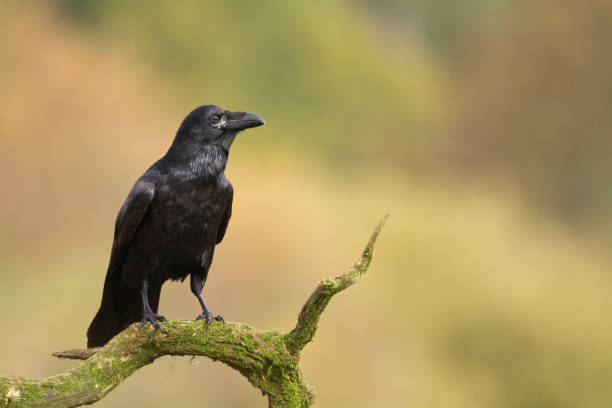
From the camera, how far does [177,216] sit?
469 cm

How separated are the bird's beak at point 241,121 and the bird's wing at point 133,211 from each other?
58 centimetres

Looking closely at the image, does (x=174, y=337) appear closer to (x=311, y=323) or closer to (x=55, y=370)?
(x=311, y=323)

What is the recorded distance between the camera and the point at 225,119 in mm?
4969

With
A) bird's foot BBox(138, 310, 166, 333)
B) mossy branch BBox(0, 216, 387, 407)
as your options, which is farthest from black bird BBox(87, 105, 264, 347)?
mossy branch BBox(0, 216, 387, 407)

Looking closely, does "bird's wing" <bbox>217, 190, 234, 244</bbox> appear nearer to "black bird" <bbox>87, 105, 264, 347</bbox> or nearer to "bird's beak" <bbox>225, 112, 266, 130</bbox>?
"black bird" <bbox>87, 105, 264, 347</bbox>

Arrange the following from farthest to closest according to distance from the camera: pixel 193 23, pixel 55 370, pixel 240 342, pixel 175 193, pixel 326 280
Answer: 1. pixel 193 23
2. pixel 55 370
3. pixel 175 193
4. pixel 240 342
5. pixel 326 280

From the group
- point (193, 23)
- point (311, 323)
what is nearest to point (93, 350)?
point (311, 323)

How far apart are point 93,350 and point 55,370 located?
5045 mm

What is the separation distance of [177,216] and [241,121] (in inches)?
30.0

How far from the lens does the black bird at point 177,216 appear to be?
4699 mm

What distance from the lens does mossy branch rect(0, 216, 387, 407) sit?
3.90m

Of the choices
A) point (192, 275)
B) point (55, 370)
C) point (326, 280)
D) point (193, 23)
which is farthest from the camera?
point (193, 23)

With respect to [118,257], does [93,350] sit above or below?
below

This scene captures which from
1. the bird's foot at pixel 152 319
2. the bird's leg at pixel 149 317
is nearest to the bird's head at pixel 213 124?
the bird's leg at pixel 149 317
